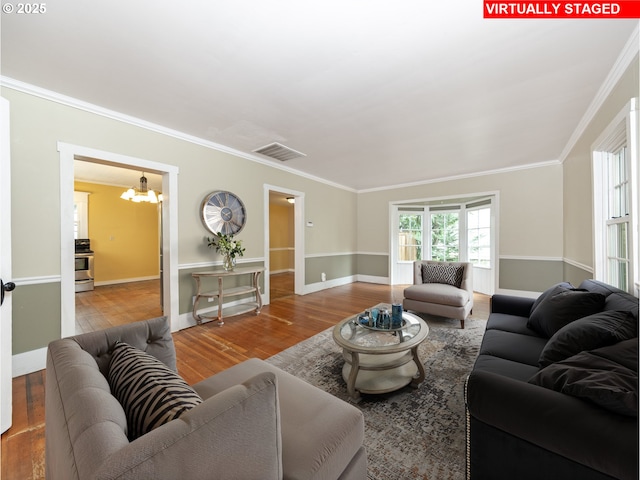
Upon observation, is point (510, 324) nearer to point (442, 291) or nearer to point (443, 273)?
point (442, 291)

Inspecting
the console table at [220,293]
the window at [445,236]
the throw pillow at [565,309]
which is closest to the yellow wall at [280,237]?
the console table at [220,293]

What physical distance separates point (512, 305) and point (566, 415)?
1.83m

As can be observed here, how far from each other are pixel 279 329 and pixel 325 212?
125 inches

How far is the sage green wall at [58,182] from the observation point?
2258 millimetres

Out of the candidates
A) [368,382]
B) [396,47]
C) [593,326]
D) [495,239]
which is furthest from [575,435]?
[495,239]

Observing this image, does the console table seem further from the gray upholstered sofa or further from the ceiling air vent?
the gray upholstered sofa

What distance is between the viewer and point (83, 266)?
5672mm

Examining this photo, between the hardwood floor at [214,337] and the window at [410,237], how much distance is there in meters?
1.15

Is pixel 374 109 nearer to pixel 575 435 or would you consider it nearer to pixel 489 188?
pixel 575 435

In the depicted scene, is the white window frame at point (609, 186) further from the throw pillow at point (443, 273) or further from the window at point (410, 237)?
the window at point (410, 237)

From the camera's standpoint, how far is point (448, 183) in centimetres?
545

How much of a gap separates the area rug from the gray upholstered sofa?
42 centimetres

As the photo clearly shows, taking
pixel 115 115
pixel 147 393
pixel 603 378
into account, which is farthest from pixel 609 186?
pixel 115 115

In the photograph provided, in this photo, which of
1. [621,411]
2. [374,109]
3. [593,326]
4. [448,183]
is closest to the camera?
[621,411]
